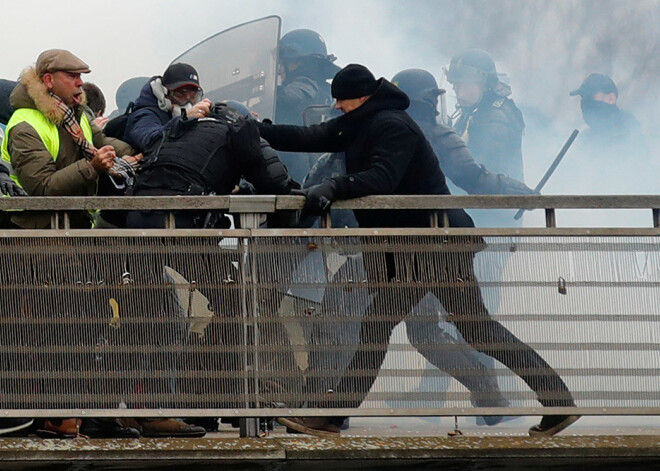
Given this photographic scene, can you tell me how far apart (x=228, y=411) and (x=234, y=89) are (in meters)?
5.91

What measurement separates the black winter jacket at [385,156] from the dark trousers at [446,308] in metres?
0.25

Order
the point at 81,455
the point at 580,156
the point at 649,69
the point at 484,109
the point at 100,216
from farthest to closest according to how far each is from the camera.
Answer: the point at 649,69, the point at 580,156, the point at 484,109, the point at 100,216, the point at 81,455

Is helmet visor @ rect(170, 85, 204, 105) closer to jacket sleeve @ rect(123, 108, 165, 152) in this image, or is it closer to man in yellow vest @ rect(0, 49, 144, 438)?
jacket sleeve @ rect(123, 108, 165, 152)

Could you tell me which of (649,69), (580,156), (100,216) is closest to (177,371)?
(100,216)

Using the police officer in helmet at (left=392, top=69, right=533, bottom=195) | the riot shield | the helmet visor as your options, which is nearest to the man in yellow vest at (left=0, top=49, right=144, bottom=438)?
the helmet visor

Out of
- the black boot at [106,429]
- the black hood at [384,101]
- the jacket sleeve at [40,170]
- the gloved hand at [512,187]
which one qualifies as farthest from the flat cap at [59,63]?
the gloved hand at [512,187]

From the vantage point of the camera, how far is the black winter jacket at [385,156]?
202 inches

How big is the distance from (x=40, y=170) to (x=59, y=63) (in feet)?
1.48

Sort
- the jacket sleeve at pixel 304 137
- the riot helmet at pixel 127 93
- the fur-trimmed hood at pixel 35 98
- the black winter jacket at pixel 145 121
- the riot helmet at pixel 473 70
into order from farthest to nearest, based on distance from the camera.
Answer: the riot helmet at pixel 473 70 < the riot helmet at pixel 127 93 < the jacket sleeve at pixel 304 137 < the black winter jacket at pixel 145 121 < the fur-trimmed hood at pixel 35 98

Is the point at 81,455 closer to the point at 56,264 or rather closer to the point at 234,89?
the point at 56,264

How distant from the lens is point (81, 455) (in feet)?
15.3

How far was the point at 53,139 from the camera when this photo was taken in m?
5.37

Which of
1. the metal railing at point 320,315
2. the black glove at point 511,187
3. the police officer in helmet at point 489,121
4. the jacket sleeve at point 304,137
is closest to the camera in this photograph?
the metal railing at point 320,315

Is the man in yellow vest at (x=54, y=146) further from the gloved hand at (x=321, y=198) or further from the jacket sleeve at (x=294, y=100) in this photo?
the jacket sleeve at (x=294, y=100)
